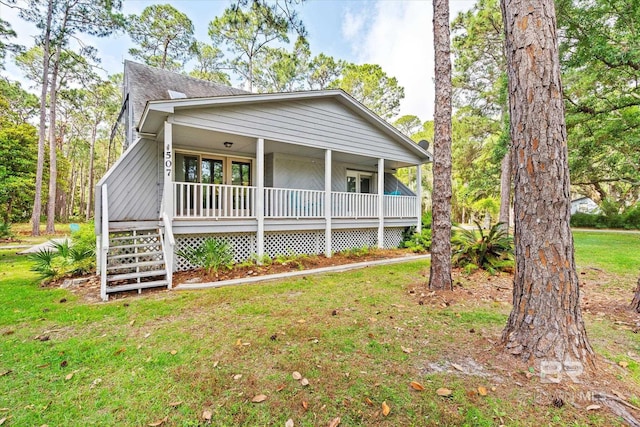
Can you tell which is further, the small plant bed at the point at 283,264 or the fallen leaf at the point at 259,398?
the small plant bed at the point at 283,264

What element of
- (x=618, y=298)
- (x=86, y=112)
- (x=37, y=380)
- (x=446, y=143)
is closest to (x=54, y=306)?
(x=37, y=380)

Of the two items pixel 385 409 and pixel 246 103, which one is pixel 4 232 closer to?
pixel 246 103

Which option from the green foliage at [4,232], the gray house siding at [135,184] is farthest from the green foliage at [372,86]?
the green foliage at [4,232]

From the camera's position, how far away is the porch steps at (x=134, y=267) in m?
5.11

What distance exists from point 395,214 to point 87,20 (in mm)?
18482

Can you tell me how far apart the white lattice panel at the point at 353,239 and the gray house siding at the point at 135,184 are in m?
5.36

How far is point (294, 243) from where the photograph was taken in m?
8.48

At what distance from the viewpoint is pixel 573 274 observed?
2410 mm

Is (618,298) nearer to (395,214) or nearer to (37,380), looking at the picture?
(395,214)

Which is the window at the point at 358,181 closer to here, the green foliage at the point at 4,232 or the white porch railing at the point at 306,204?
the white porch railing at the point at 306,204

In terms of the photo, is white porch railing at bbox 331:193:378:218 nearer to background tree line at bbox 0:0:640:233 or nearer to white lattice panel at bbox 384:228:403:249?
white lattice panel at bbox 384:228:403:249

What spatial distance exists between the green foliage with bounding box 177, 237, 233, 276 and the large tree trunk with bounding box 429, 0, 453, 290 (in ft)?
14.7

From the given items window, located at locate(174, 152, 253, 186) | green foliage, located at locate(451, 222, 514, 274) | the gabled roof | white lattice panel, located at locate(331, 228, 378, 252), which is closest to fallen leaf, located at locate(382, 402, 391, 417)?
green foliage, located at locate(451, 222, 514, 274)

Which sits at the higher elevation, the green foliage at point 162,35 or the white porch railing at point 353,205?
the green foliage at point 162,35
